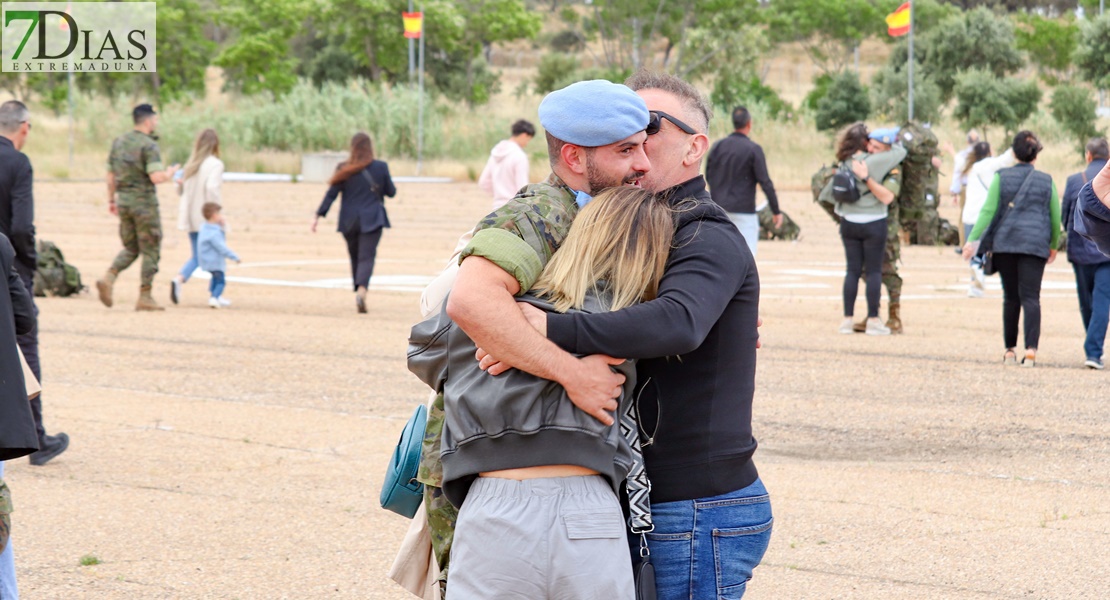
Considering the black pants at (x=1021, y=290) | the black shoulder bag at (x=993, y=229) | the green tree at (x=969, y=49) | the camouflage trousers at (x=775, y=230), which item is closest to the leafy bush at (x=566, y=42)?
the green tree at (x=969, y=49)

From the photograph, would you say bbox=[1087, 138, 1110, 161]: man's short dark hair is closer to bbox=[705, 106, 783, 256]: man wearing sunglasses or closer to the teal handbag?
bbox=[705, 106, 783, 256]: man wearing sunglasses

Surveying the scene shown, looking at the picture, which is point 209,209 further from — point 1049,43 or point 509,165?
point 1049,43

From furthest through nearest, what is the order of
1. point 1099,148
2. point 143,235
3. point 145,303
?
point 145,303, point 143,235, point 1099,148

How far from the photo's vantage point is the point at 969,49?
4894cm

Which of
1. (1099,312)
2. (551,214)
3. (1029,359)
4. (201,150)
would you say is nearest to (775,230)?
(201,150)

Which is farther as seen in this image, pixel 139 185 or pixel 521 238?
pixel 139 185

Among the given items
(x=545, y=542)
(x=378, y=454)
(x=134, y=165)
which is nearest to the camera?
(x=545, y=542)

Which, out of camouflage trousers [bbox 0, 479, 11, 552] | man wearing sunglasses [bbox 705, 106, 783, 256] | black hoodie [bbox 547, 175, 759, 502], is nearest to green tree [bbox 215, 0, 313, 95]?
man wearing sunglasses [bbox 705, 106, 783, 256]

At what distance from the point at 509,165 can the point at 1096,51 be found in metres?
28.2

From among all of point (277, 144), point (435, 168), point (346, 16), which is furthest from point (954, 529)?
point (346, 16)

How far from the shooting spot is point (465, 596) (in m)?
2.61

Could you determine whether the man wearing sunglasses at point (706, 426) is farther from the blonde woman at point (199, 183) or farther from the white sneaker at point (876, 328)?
the blonde woman at point (199, 183)

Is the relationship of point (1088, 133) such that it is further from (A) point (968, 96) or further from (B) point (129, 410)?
(B) point (129, 410)

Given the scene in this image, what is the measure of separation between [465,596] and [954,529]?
3.86 meters
